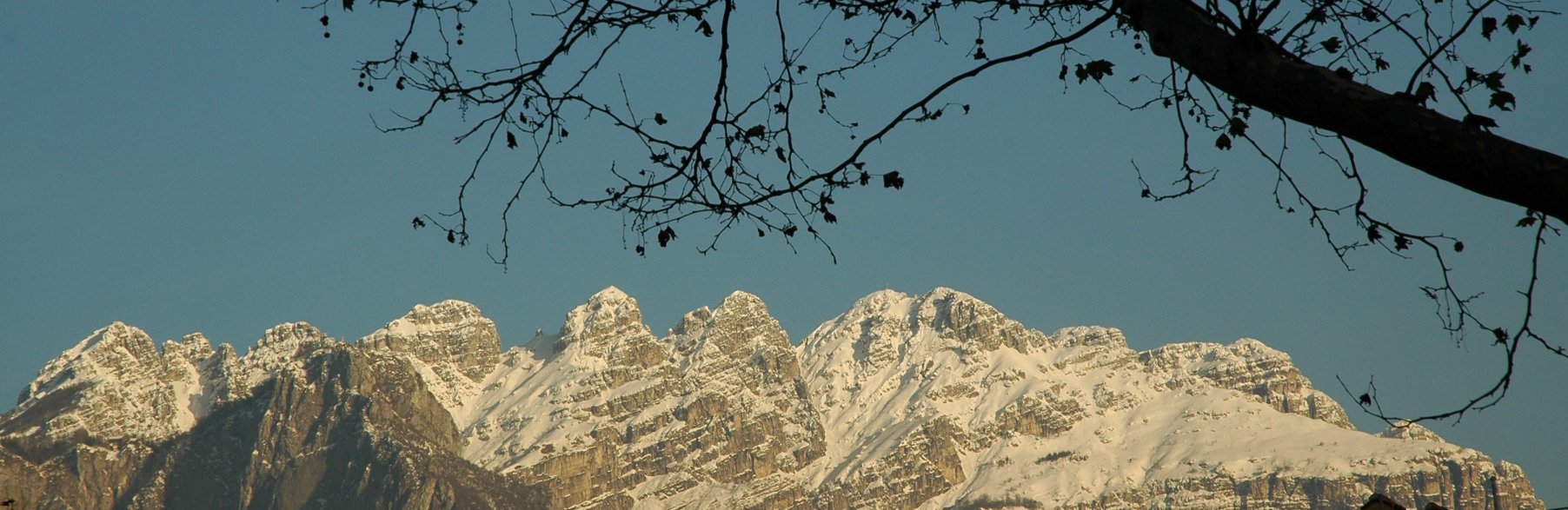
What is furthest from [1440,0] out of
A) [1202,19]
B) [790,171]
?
[790,171]

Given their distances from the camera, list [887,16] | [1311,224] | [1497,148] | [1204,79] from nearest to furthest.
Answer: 1. [1497,148]
2. [1204,79]
3. [1311,224]
4. [887,16]

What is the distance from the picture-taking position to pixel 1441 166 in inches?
342

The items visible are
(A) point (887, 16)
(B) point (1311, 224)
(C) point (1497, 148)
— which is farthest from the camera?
(A) point (887, 16)

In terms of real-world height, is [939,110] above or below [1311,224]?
above

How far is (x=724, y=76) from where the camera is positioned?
1159 cm

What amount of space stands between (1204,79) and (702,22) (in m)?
3.64

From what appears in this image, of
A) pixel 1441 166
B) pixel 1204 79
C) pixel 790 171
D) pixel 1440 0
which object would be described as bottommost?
pixel 1441 166

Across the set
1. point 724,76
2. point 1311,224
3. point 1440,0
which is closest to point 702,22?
point 724,76

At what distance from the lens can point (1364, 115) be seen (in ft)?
29.1

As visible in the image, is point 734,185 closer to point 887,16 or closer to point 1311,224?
point 887,16

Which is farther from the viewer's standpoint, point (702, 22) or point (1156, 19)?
point (702, 22)

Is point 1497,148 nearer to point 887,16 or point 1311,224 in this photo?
point 1311,224

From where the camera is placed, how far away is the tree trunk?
8.52m

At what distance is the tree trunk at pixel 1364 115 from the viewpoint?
852cm
